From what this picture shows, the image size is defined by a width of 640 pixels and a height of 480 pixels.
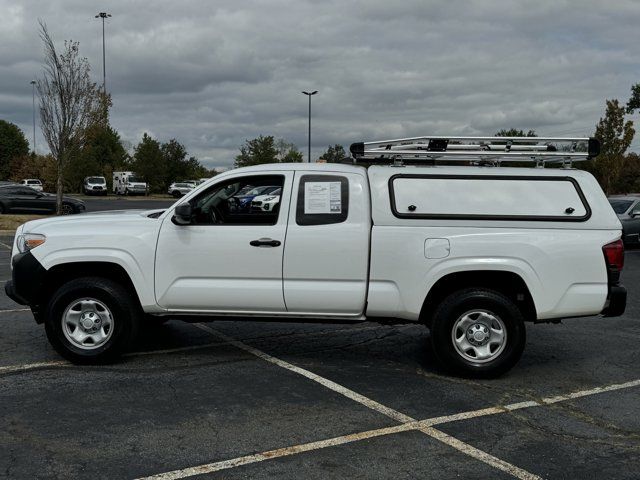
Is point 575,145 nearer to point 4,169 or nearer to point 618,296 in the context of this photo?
point 618,296

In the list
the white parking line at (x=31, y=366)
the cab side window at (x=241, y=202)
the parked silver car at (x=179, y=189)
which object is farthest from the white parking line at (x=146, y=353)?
the parked silver car at (x=179, y=189)

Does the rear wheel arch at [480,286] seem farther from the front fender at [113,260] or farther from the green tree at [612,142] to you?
the green tree at [612,142]

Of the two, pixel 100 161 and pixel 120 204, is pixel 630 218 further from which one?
pixel 100 161

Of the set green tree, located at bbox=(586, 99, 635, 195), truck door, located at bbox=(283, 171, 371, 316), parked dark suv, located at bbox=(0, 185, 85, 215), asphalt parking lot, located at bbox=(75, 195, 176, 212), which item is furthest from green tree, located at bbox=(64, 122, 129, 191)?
truck door, located at bbox=(283, 171, 371, 316)

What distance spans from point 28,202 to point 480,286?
2580 centimetres

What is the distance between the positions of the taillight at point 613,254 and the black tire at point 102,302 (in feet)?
13.6

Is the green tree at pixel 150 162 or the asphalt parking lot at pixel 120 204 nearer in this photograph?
the asphalt parking lot at pixel 120 204

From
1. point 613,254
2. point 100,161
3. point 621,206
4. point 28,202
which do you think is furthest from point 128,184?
point 613,254

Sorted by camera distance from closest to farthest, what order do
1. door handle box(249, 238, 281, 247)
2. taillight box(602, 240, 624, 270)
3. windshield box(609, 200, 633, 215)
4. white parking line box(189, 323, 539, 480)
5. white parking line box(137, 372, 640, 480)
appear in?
1. white parking line box(137, 372, 640, 480)
2. white parking line box(189, 323, 539, 480)
3. taillight box(602, 240, 624, 270)
4. door handle box(249, 238, 281, 247)
5. windshield box(609, 200, 633, 215)

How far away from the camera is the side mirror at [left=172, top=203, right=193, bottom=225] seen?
18.5ft

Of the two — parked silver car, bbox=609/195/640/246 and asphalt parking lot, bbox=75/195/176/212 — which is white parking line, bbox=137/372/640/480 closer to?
parked silver car, bbox=609/195/640/246

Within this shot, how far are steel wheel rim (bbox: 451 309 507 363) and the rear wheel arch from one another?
27cm

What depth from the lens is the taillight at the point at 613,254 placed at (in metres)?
5.49

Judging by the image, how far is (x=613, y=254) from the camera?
551 cm
